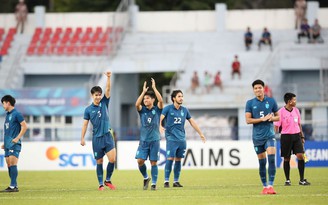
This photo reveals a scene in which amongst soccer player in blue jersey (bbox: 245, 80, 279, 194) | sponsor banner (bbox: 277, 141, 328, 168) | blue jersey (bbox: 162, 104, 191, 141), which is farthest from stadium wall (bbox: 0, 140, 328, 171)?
soccer player in blue jersey (bbox: 245, 80, 279, 194)

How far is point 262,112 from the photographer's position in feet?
57.3

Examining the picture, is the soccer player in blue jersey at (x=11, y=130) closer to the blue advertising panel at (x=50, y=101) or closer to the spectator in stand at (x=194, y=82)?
the blue advertising panel at (x=50, y=101)

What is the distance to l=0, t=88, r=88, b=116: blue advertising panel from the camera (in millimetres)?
44781

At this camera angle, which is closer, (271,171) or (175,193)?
(271,171)

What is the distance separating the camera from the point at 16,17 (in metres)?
53.3

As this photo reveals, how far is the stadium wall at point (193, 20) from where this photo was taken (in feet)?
171

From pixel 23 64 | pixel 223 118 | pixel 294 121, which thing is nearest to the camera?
pixel 294 121

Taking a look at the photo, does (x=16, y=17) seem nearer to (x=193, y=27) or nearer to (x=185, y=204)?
(x=193, y=27)

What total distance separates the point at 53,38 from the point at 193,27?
790 centimetres

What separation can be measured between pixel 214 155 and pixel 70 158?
17.0ft

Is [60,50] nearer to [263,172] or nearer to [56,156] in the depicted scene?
[56,156]

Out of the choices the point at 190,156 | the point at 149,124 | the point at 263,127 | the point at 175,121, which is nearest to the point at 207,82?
the point at 190,156

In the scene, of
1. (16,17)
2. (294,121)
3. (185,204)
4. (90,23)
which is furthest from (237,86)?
(185,204)

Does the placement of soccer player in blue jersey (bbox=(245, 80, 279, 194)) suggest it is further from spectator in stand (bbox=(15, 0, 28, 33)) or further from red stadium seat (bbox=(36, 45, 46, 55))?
spectator in stand (bbox=(15, 0, 28, 33))
